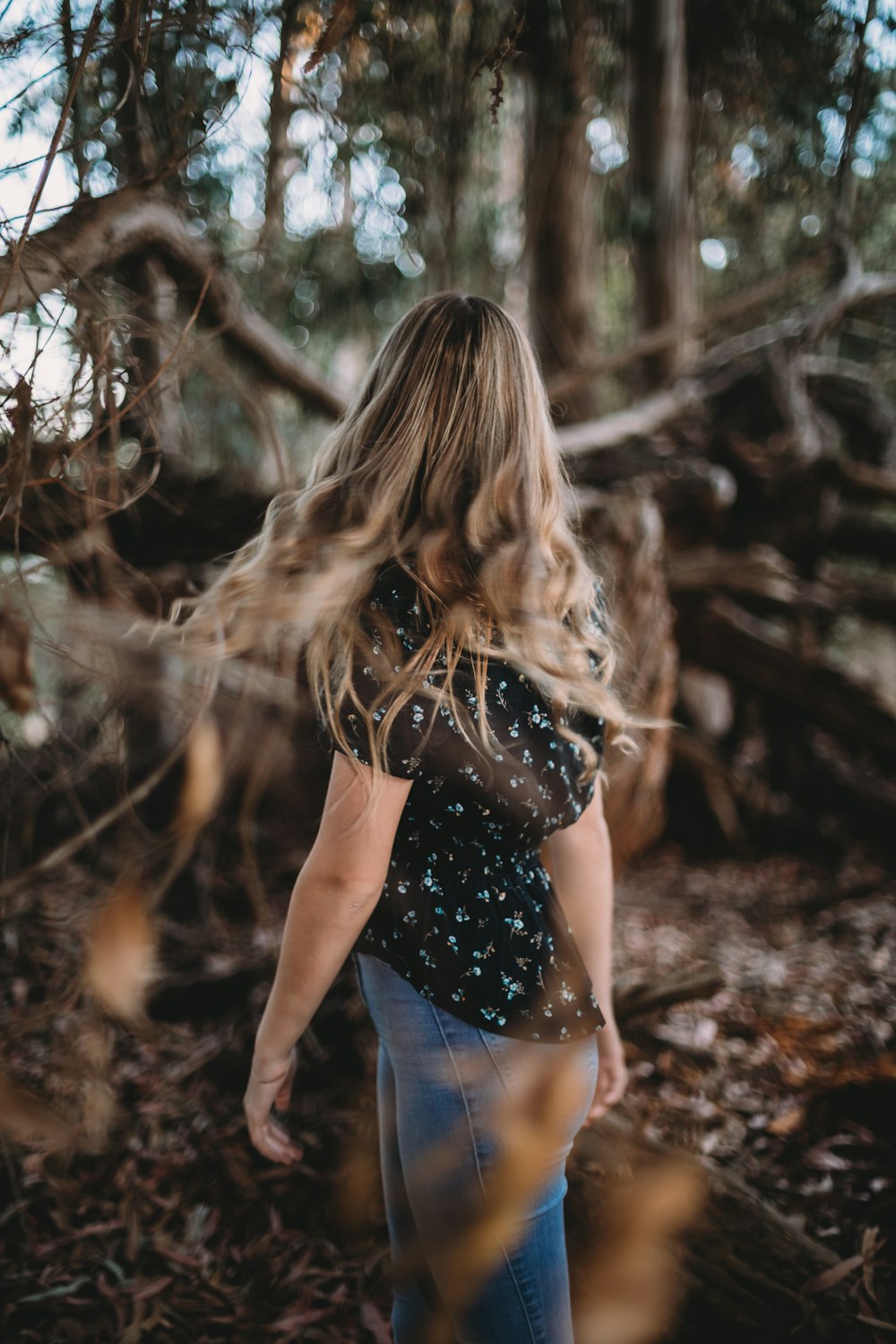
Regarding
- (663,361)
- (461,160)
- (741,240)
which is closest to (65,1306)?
(461,160)

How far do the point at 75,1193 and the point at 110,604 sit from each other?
5.63ft

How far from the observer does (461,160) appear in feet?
12.1

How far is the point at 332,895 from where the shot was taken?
121 cm

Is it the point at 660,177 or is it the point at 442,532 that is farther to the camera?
the point at 660,177

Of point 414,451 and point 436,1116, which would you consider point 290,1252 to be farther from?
point 414,451

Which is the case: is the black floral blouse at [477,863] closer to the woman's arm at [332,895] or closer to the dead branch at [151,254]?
the woman's arm at [332,895]

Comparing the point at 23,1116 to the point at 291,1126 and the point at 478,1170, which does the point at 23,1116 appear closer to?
the point at 291,1126

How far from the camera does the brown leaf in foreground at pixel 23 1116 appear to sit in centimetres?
172

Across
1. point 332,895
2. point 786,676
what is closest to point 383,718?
point 332,895

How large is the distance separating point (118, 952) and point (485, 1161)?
138cm

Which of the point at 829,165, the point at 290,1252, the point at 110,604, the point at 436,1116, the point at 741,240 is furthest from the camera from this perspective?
the point at 741,240

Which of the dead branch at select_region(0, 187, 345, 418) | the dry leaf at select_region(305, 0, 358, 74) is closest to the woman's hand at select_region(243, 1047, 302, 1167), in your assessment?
the dead branch at select_region(0, 187, 345, 418)

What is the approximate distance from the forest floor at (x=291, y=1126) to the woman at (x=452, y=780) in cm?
81

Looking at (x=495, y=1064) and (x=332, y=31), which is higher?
(x=332, y=31)
